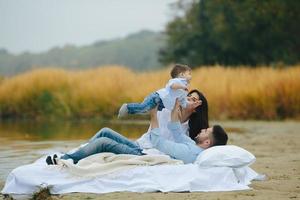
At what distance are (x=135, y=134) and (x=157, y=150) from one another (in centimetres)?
709

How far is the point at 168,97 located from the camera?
27.7 feet

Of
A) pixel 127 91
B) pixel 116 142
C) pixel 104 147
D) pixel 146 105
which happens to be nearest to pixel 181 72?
pixel 146 105

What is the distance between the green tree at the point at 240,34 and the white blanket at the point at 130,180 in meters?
21.6

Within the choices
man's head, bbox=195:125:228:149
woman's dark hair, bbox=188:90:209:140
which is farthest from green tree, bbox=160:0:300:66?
man's head, bbox=195:125:228:149

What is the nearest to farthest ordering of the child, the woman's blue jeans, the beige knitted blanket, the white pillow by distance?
the beige knitted blanket < the white pillow < the woman's blue jeans < the child

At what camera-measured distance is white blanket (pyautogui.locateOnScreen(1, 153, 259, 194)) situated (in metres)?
7.61

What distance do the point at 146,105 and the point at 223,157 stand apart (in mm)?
1012

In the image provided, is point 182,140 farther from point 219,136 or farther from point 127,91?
point 127,91

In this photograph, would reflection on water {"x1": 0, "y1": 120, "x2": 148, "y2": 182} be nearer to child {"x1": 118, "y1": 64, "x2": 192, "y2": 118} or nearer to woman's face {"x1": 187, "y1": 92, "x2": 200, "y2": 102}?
child {"x1": 118, "y1": 64, "x2": 192, "y2": 118}

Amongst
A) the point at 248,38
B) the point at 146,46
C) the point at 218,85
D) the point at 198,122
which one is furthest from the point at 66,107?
the point at 146,46

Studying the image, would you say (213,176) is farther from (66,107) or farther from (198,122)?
(66,107)

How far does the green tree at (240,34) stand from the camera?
29.4 metres

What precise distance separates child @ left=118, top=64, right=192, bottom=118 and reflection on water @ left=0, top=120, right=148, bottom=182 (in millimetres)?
1778

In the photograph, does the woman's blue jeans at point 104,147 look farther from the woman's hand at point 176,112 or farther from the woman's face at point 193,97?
the woman's face at point 193,97
